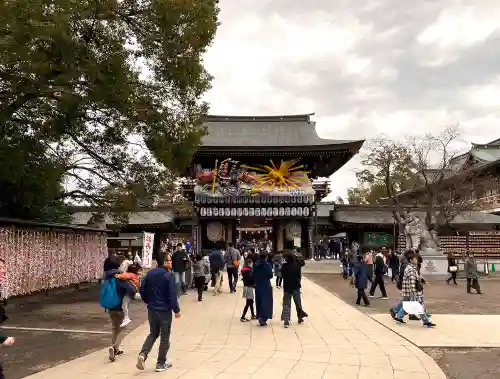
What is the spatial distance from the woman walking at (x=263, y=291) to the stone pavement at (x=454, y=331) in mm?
2689

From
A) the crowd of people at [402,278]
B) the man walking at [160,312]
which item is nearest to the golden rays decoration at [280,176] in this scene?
the crowd of people at [402,278]

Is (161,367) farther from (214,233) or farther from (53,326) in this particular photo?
(214,233)

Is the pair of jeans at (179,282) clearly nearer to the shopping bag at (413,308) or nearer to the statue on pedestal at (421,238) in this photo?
the shopping bag at (413,308)

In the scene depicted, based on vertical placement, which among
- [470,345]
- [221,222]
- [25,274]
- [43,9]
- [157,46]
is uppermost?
[157,46]

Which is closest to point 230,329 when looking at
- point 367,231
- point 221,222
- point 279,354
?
point 279,354

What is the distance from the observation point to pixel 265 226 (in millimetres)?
48312

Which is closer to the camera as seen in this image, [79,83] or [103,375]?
[103,375]

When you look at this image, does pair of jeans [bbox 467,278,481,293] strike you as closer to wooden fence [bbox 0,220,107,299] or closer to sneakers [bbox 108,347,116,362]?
wooden fence [bbox 0,220,107,299]

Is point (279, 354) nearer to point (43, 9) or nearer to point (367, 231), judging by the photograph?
point (43, 9)

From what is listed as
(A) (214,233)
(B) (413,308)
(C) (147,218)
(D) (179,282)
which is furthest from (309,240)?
(B) (413,308)

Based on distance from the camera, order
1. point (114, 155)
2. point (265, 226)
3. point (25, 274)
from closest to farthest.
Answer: point (25, 274)
point (114, 155)
point (265, 226)

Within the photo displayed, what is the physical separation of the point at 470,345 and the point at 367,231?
1215 inches

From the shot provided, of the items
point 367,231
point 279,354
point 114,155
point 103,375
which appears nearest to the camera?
point 103,375

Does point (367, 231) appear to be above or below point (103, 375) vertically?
above
